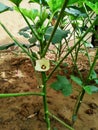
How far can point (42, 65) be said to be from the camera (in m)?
0.73

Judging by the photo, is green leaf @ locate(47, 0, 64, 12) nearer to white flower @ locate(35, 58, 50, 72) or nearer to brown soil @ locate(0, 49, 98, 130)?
white flower @ locate(35, 58, 50, 72)

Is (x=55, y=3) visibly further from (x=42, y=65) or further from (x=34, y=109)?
(x=34, y=109)

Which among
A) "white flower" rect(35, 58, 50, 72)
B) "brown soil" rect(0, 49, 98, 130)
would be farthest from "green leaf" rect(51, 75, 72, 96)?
"brown soil" rect(0, 49, 98, 130)

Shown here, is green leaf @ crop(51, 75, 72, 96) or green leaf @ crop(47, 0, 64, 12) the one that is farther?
green leaf @ crop(51, 75, 72, 96)

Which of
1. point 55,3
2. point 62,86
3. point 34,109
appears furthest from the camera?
point 34,109

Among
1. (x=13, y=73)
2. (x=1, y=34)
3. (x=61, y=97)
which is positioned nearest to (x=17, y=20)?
(x=1, y=34)

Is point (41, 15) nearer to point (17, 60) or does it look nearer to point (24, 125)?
point (24, 125)

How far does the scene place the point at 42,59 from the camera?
0.73 m

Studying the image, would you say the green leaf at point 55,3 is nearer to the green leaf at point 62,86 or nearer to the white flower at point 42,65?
the white flower at point 42,65

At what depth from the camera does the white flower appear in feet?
2.39

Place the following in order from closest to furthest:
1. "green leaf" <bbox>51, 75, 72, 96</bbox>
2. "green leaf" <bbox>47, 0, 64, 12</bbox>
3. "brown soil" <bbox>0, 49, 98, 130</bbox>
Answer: "green leaf" <bbox>47, 0, 64, 12</bbox> → "green leaf" <bbox>51, 75, 72, 96</bbox> → "brown soil" <bbox>0, 49, 98, 130</bbox>

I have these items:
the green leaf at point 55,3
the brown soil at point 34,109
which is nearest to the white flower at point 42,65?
the green leaf at point 55,3

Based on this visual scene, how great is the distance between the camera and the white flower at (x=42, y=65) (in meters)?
0.73

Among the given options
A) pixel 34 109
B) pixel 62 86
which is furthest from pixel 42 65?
pixel 34 109
